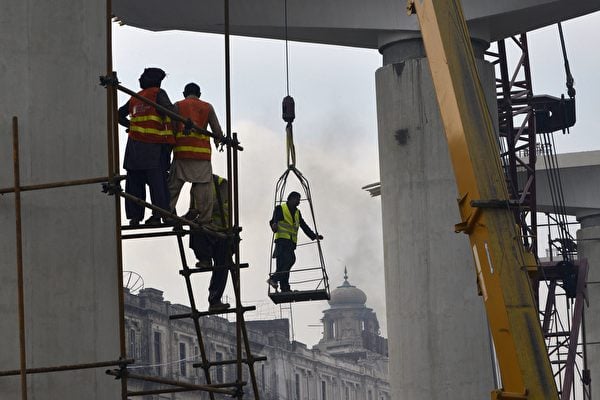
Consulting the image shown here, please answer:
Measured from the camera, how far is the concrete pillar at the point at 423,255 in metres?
21.1

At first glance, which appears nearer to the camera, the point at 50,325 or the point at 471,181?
the point at 50,325

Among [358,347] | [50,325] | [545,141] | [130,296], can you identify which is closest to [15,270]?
[50,325]

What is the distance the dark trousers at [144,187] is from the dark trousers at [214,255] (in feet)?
2.51

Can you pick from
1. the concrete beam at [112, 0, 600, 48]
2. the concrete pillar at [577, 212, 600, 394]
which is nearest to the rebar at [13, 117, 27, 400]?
the concrete beam at [112, 0, 600, 48]

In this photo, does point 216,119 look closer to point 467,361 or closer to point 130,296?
point 467,361

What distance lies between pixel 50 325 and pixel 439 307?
1236cm

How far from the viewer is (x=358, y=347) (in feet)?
513

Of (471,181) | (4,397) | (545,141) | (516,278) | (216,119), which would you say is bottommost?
(4,397)

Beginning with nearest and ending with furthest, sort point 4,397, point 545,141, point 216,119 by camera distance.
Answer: point 4,397
point 216,119
point 545,141

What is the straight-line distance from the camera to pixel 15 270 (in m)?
9.55

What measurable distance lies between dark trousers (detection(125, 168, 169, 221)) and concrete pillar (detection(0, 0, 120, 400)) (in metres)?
1.58

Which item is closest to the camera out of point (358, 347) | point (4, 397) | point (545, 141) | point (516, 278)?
point (4, 397)

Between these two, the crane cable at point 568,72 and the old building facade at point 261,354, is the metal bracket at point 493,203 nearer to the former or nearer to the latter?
the crane cable at point 568,72

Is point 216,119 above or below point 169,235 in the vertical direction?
above
